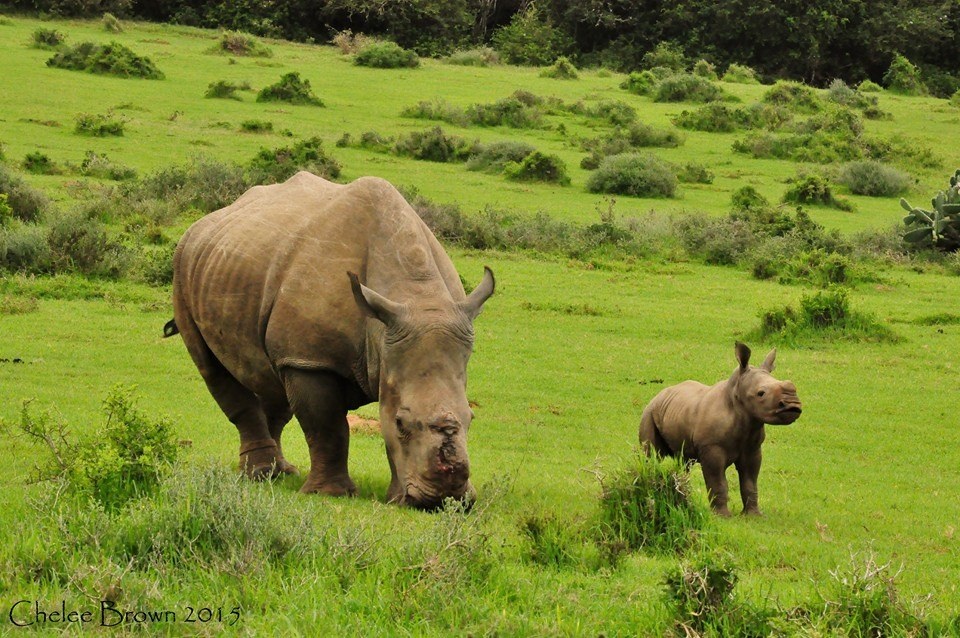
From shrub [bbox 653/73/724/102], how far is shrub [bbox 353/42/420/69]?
8.63 m

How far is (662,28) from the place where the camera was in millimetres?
53219

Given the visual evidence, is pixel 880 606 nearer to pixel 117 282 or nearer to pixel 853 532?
pixel 853 532

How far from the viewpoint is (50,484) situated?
294 inches

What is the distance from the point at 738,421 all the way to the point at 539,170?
2061 centimetres

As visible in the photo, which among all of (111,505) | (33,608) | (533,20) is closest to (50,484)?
(111,505)

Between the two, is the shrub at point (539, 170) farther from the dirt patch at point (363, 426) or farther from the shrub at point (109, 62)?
the dirt patch at point (363, 426)

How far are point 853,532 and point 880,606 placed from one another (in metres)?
3.40

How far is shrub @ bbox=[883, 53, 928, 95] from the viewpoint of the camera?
156ft

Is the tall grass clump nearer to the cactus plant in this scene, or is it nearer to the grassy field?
the grassy field

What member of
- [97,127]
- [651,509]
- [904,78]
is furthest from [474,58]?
[651,509]

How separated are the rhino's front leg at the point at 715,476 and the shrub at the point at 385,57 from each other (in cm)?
3577

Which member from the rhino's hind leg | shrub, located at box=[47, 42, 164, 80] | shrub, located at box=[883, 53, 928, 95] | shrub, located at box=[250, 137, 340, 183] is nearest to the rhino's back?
the rhino's hind leg

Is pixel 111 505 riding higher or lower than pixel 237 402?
higher

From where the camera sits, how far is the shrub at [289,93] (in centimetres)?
3562
